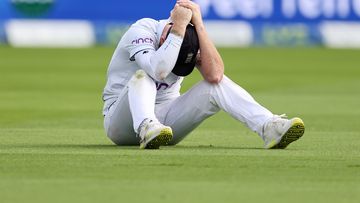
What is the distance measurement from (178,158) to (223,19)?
19237mm

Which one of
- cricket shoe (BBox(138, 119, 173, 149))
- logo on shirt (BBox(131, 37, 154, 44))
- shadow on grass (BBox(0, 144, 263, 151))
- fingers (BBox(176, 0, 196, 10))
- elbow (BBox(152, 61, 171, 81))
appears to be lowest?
shadow on grass (BBox(0, 144, 263, 151))

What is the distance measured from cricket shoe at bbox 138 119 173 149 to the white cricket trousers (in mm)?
54

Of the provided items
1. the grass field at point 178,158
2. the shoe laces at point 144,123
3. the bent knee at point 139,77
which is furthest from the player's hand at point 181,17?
the grass field at point 178,158

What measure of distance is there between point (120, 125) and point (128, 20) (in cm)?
1856

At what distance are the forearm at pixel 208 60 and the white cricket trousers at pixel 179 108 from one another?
0.09 m

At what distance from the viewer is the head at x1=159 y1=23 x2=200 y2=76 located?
7445 millimetres

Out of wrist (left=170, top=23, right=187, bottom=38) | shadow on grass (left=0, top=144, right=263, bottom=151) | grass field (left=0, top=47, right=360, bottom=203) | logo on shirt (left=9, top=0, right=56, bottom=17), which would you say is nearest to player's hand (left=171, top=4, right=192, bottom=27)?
wrist (left=170, top=23, right=187, bottom=38)

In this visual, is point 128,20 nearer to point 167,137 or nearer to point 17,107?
point 17,107

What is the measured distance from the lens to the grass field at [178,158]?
5656 mm

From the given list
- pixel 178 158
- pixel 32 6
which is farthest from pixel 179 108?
pixel 32 6

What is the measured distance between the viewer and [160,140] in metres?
7.32

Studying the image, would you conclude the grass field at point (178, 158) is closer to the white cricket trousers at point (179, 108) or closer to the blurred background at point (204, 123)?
the blurred background at point (204, 123)

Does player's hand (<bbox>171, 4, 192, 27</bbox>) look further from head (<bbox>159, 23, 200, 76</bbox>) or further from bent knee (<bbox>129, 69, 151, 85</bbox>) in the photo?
bent knee (<bbox>129, 69, 151, 85</bbox>)

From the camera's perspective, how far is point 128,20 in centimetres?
2623
